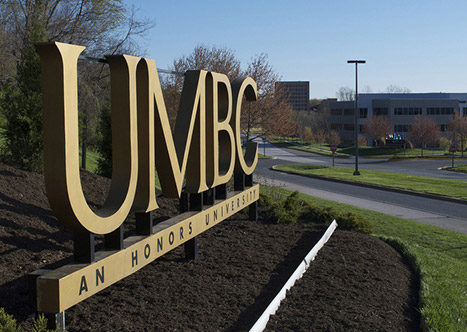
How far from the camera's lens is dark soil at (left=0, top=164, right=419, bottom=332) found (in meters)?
5.54

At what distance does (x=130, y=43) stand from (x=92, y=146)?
451cm

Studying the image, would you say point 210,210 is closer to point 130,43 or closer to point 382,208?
point 382,208

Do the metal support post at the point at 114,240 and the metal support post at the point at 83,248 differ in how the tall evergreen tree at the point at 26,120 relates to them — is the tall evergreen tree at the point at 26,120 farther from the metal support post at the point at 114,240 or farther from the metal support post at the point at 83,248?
the metal support post at the point at 83,248

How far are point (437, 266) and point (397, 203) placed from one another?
12.3 metres

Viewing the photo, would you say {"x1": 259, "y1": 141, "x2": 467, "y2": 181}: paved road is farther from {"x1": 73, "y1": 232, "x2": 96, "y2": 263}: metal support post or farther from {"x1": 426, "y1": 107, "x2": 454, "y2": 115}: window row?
{"x1": 426, "y1": 107, "x2": 454, "y2": 115}: window row

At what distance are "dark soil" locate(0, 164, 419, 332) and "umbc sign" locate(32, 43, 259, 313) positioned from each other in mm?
486

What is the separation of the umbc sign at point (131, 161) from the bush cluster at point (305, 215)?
209 centimetres

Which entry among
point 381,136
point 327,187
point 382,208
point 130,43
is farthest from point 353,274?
point 381,136

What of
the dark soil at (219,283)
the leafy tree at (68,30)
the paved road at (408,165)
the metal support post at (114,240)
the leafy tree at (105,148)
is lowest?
the paved road at (408,165)

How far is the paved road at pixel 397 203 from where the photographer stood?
16969 mm

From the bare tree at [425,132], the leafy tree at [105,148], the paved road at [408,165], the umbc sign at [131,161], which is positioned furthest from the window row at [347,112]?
the umbc sign at [131,161]

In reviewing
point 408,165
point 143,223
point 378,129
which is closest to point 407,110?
point 378,129

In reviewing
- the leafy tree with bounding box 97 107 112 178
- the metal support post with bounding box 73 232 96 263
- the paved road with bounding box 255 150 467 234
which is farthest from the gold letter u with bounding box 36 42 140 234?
the paved road with bounding box 255 150 467 234

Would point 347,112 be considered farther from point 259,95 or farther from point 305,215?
point 305,215
